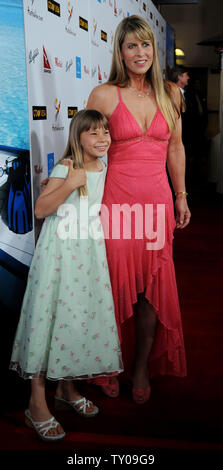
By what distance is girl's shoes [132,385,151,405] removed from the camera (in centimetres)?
216

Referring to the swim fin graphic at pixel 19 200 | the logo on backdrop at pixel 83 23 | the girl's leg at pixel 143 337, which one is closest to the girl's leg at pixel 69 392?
the girl's leg at pixel 143 337

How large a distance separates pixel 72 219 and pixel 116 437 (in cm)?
86

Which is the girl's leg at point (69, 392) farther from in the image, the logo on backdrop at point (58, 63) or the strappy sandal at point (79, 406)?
the logo on backdrop at point (58, 63)

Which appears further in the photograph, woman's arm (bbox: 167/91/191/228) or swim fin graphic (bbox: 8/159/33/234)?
woman's arm (bbox: 167/91/191/228)

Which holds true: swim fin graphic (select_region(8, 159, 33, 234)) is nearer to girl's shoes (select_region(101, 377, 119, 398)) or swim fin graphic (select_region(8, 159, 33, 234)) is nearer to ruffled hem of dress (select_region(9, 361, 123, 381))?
ruffled hem of dress (select_region(9, 361, 123, 381))

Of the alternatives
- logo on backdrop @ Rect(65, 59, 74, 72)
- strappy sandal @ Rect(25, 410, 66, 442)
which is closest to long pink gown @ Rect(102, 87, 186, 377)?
strappy sandal @ Rect(25, 410, 66, 442)

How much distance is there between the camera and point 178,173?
221 centimetres

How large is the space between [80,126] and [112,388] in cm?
118

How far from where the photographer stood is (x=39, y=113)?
2.14 m

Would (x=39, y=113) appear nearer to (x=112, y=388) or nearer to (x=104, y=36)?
(x=112, y=388)

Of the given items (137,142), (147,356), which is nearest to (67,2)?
(137,142)

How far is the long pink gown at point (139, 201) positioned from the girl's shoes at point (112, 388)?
33cm

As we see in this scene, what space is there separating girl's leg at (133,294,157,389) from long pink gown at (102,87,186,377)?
44 millimetres

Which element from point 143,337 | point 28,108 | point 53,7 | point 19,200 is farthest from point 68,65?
point 143,337
